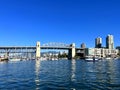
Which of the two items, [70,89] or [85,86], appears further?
[85,86]

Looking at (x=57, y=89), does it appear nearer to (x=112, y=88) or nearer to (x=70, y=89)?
(x=70, y=89)

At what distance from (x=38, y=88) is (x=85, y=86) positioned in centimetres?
581

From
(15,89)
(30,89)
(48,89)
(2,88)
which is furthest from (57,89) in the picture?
(2,88)

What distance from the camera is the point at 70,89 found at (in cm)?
2916

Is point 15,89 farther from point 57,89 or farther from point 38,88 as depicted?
point 57,89

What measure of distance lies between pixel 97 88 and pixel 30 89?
25.7ft

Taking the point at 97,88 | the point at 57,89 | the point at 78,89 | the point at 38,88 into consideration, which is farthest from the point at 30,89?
the point at 97,88

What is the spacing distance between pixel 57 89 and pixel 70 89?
1509 mm

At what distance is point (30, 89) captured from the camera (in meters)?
29.3

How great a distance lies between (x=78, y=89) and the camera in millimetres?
29016

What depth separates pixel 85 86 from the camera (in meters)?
31.0

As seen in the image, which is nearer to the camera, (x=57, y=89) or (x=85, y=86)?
(x=57, y=89)

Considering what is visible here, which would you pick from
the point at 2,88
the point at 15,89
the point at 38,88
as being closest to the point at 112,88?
the point at 38,88

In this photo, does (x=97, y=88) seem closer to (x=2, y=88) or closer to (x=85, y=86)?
(x=85, y=86)
